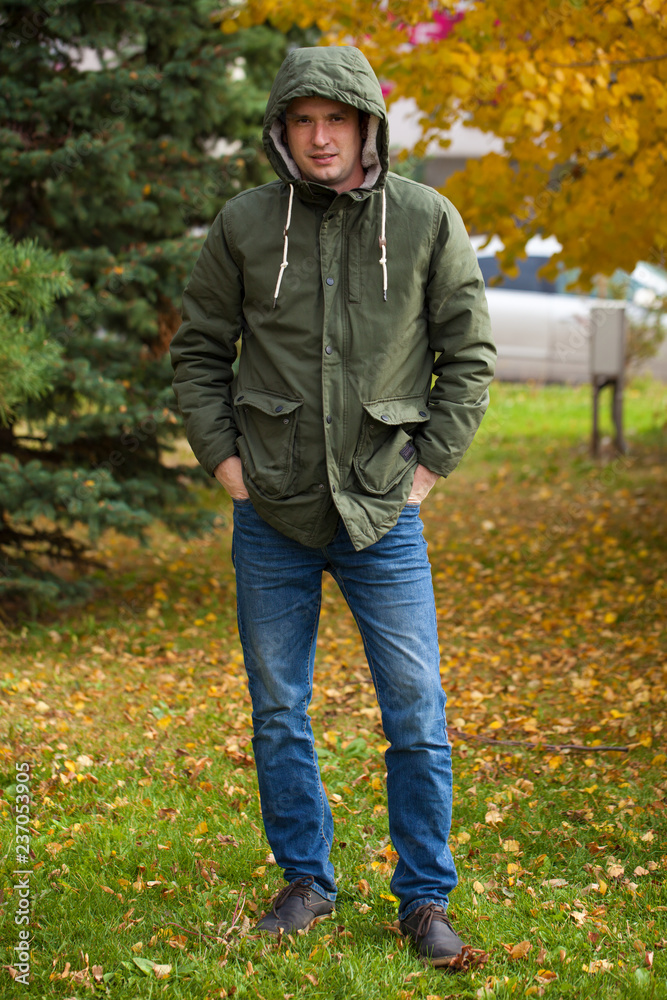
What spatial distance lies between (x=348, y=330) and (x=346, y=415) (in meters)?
0.21

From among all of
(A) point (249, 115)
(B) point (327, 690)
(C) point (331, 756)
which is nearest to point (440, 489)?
(A) point (249, 115)

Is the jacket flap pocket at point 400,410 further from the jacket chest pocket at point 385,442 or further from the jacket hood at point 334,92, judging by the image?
the jacket hood at point 334,92

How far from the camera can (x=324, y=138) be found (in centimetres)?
247

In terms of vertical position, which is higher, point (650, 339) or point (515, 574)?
point (650, 339)

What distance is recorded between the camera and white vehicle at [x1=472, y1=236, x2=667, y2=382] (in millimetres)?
12352

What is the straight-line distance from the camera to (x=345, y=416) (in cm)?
248

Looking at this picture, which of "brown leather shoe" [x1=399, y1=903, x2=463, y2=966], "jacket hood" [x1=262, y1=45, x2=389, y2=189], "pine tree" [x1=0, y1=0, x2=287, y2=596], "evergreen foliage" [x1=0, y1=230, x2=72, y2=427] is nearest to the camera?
"jacket hood" [x1=262, y1=45, x2=389, y2=189]

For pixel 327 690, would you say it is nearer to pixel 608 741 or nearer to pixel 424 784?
pixel 608 741

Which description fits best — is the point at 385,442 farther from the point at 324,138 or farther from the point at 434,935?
the point at 434,935

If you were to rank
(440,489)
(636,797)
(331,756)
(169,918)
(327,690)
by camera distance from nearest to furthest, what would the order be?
(169,918), (636,797), (331,756), (327,690), (440,489)

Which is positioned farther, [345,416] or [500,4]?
[500,4]

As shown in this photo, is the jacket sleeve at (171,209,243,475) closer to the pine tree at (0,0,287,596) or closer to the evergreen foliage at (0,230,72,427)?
the evergreen foliage at (0,230,72,427)

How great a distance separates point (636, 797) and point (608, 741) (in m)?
0.53

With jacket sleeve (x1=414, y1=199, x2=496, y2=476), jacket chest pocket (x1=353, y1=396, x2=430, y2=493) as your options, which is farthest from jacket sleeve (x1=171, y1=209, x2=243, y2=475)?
jacket sleeve (x1=414, y1=199, x2=496, y2=476)
